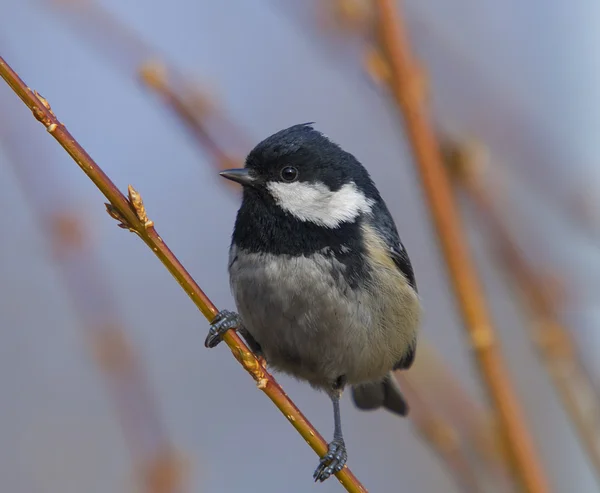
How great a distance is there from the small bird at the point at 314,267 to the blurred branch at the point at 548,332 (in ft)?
2.43

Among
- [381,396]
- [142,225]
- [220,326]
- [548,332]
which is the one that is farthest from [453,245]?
[381,396]

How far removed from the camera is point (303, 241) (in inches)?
118

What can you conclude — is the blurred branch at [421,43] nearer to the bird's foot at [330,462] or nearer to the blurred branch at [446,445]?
the blurred branch at [446,445]

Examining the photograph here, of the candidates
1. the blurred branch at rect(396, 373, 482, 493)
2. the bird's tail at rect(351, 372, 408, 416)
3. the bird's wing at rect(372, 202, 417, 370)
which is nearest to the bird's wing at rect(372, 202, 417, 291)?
the bird's wing at rect(372, 202, 417, 370)

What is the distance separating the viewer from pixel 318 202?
3092mm

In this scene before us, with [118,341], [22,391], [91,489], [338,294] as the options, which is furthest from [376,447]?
[118,341]

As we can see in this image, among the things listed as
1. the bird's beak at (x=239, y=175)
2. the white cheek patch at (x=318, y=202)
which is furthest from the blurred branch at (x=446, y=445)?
the bird's beak at (x=239, y=175)

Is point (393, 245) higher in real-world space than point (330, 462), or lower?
higher

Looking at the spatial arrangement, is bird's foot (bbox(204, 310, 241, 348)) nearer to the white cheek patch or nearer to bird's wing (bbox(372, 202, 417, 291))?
the white cheek patch

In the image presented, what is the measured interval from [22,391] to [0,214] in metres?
1.49

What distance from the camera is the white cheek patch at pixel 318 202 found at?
3.03 meters

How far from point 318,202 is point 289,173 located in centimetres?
15

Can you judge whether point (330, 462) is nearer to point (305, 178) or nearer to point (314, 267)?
point (314, 267)

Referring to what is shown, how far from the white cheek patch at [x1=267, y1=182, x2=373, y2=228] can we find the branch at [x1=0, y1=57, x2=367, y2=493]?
3.01 feet
